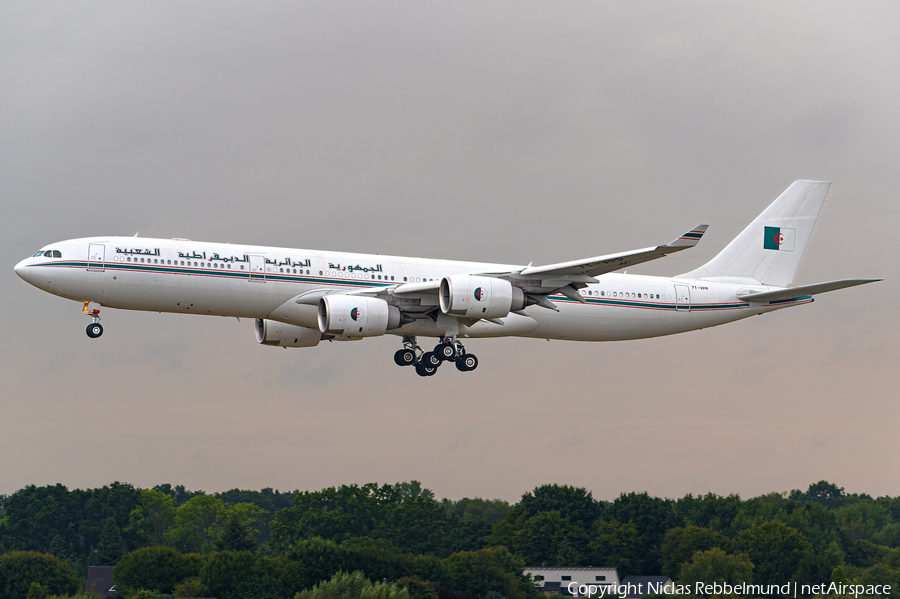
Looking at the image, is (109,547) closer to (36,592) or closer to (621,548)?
(36,592)

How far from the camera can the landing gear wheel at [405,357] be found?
176ft

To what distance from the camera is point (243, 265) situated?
48000 mm

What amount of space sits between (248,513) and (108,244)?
115m

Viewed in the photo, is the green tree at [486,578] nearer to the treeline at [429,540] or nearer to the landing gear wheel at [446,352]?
the treeline at [429,540]

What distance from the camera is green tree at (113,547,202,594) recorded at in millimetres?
94188

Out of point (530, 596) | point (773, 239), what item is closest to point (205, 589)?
point (530, 596)

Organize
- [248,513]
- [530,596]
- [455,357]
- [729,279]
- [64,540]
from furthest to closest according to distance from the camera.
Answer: [248,513] < [64,540] < [530,596] < [729,279] < [455,357]

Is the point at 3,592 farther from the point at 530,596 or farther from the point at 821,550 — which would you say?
the point at 821,550

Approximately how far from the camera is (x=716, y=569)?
Result: 95812 mm

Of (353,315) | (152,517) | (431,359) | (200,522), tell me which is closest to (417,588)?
(431,359)

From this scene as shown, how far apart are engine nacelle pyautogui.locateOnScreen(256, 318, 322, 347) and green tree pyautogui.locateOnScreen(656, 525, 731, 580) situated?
6284 cm

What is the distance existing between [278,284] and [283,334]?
6680 mm

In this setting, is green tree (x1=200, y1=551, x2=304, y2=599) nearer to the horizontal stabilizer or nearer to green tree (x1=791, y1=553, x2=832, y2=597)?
green tree (x1=791, y1=553, x2=832, y2=597)

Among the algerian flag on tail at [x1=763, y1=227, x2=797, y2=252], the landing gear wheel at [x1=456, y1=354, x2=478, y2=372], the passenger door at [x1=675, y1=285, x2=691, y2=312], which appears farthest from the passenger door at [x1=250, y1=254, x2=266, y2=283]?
the algerian flag on tail at [x1=763, y1=227, x2=797, y2=252]
